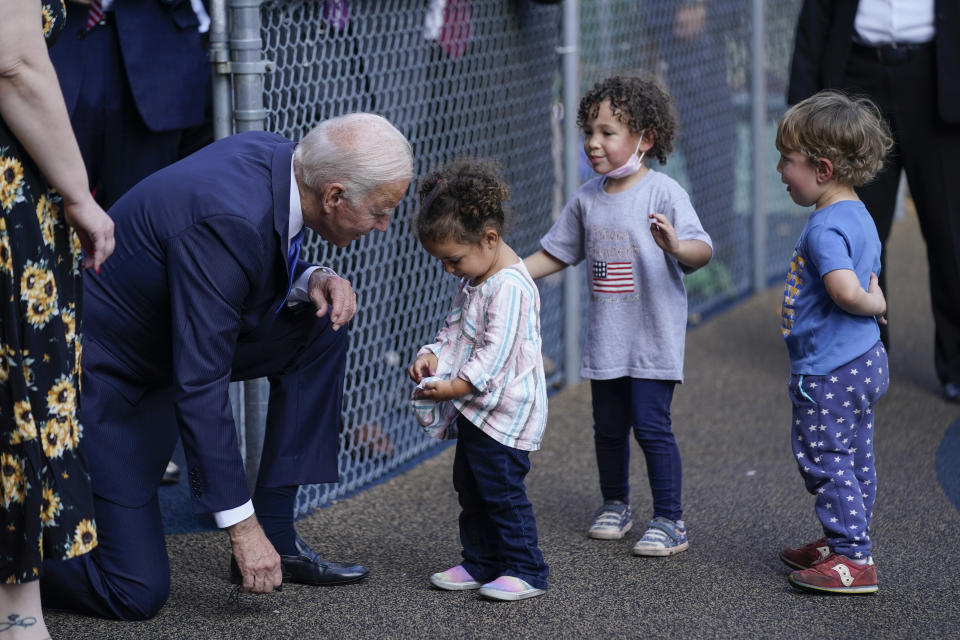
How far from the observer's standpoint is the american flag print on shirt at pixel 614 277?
3473 mm

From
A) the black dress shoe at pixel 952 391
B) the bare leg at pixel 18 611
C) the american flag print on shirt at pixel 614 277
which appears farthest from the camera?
the black dress shoe at pixel 952 391

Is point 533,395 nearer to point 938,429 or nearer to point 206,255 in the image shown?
point 206,255

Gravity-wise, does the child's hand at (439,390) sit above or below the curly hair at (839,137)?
below

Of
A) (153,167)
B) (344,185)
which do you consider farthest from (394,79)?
(344,185)

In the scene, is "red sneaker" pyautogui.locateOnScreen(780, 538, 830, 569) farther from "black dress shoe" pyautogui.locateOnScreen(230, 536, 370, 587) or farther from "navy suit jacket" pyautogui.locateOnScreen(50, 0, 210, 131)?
"navy suit jacket" pyautogui.locateOnScreen(50, 0, 210, 131)

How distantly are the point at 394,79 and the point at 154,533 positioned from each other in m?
1.79

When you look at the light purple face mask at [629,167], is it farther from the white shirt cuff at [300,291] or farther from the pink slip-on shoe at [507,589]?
the pink slip-on shoe at [507,589]

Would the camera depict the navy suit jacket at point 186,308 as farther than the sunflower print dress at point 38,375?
Yes

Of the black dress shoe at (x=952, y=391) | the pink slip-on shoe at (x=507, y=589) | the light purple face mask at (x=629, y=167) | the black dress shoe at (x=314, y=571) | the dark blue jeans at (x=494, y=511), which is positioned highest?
the light purple face mask at (x=629, y=167)

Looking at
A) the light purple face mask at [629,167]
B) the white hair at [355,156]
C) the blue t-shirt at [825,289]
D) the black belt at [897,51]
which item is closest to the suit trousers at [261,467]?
the white hair at [355,156]

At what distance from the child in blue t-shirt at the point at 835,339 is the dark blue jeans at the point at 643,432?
422 millimetres

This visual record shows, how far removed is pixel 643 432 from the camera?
3.46 m

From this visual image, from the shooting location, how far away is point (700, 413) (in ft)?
16.1

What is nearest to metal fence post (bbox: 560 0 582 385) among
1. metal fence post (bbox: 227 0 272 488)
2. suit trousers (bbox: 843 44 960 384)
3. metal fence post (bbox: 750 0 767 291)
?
suit trousers (bbox: 843 44 960 384)
